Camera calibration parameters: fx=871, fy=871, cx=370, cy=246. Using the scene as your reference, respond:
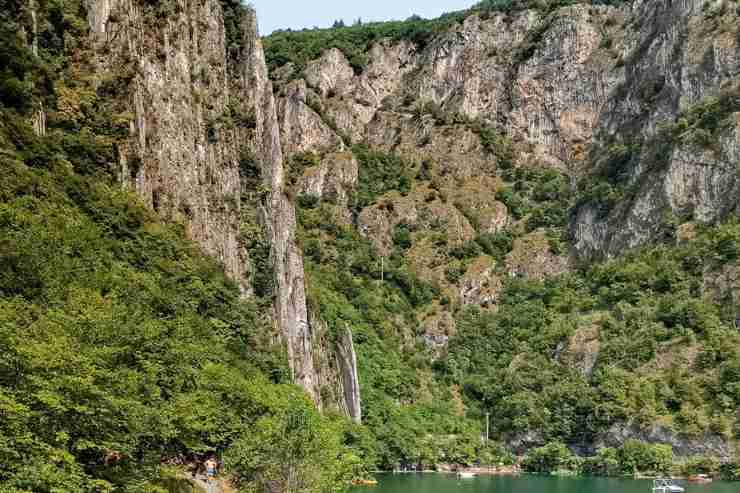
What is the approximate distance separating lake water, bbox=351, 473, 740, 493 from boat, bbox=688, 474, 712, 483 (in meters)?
2.21

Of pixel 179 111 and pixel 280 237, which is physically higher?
pixel 179 111

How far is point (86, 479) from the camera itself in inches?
1230

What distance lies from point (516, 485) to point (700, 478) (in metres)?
29.0

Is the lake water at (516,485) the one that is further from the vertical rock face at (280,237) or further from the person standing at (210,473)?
the person standing at (210,473)

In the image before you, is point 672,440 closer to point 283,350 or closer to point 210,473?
point 283,350

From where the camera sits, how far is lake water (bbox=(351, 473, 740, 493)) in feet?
321

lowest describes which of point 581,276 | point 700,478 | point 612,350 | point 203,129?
point 700,478

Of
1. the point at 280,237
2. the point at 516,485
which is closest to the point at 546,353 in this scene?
the point at 516,485

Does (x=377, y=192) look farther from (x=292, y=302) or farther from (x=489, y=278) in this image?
(x=292, y=302)

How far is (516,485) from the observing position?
109688 millimetres

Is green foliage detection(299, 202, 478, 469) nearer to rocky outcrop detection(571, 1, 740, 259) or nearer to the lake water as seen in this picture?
the lake water

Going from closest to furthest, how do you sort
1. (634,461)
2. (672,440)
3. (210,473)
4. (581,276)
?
1. (210,473)
2. (672,440)
3. (634,461)
4. (581,276)

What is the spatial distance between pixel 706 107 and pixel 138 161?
121m

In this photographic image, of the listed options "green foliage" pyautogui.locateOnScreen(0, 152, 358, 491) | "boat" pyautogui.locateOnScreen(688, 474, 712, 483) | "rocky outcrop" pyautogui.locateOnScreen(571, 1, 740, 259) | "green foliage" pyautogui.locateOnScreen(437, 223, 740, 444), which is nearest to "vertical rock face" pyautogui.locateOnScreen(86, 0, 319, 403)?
"green foliage" pyautogui.locateOnScreen(0, 152, 358, 491)
